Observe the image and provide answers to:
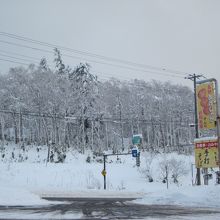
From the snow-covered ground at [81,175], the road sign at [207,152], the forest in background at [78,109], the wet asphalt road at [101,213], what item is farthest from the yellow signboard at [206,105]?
the forest in background at [78,109]

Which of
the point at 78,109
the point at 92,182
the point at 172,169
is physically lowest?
the point at 92,182

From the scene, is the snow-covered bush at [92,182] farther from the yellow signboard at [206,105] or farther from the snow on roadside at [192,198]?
the snow on roadside at [192,198]

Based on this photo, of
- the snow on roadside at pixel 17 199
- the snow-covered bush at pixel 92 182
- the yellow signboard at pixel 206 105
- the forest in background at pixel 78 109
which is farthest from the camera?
the forest in background at pixel 78 109

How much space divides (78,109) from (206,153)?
3713cm

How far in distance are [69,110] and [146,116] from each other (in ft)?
76.6

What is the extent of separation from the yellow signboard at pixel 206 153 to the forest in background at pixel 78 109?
68.1 ft

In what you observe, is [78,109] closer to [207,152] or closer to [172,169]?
[172,169]

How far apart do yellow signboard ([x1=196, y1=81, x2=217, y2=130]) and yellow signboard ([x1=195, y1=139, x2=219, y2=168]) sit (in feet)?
5.73

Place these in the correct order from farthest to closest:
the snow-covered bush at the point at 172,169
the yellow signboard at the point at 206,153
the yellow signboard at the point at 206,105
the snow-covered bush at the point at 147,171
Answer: the snow-covered bush at the point at 172,169, the snow-covered bush at the point at 147,171, the yellow signboard at the point at 206,153, the yellow signboard at the point at 206,105

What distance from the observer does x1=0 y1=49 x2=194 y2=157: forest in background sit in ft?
222

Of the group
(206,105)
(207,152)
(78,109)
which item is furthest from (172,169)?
(206,105)

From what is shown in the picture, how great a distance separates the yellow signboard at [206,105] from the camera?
1319 inches

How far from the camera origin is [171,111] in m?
90.9

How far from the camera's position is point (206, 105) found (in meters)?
34.1
